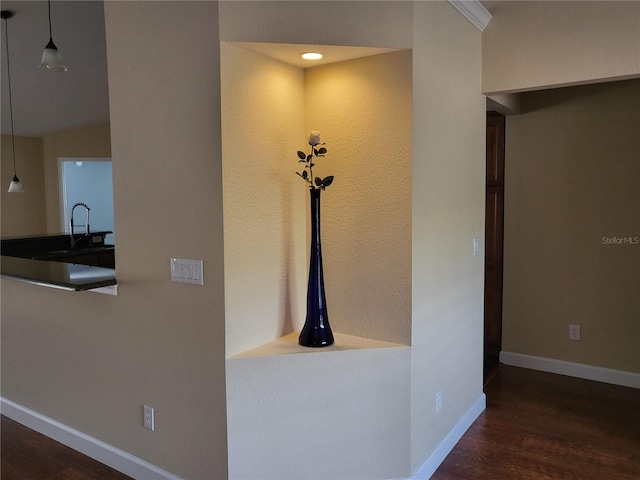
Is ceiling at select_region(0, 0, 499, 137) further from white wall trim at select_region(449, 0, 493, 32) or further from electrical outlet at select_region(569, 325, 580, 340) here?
electrical outlet at select_region(569, 325, 580, 340)

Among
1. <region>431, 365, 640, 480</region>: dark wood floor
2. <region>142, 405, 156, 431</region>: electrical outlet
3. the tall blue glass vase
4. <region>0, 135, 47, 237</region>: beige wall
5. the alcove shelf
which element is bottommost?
<region>431, 365, 640, 480</region>: dark wood floor

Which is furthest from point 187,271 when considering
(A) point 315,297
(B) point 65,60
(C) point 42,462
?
(B) point 65,60

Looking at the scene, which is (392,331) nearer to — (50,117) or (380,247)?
(380,247)

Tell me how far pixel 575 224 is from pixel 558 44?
1.48 m

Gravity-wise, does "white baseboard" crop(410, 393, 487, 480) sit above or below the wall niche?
below

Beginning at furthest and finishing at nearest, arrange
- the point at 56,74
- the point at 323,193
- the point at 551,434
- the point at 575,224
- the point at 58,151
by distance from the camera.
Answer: the point at 58,151
the point at 56,74
the point at 575,224
the point at 551,434
the point at 323,193

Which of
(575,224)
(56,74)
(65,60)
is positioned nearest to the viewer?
(575,224)

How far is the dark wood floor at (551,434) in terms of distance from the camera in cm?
Result: 246

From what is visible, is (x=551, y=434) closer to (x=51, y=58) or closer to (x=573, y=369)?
(x=573, y=369)

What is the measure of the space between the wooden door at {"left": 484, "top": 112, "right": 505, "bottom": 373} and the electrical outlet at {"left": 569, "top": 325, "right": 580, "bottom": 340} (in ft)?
1.72

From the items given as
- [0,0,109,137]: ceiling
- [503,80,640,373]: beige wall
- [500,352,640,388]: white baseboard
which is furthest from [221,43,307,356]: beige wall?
[500,352,640,388]: white baseboard

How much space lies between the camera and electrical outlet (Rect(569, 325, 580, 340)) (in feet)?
12.0

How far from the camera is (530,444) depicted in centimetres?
272

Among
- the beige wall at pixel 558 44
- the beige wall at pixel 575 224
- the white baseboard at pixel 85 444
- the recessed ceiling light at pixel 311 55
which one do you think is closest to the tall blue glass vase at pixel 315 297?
the recessed ceiling light at pixel 311 55
